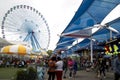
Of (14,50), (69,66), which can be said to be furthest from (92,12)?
(14,50)

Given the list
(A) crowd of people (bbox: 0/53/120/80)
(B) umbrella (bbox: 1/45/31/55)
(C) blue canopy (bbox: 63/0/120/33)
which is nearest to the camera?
(A) crowd of people (bbox: 0/53/120/80)

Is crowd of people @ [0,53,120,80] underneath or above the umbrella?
underneath

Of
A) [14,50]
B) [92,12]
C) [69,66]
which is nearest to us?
[69,66]

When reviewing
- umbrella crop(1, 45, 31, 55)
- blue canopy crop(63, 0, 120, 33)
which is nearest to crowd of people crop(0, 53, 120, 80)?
blue canopy crop(63, 0, 120, 33)

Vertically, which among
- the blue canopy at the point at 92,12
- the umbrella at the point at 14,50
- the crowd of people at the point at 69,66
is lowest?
the crowd of people at the point at 69,66

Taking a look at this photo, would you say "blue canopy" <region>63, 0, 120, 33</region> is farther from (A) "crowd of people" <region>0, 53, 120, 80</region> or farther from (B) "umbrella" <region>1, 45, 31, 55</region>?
(B) "umbrella" <region>1, 45, 31, 55</region>

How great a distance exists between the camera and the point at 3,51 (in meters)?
42.8

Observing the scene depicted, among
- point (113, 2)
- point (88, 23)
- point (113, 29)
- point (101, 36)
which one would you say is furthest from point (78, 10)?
point (101, 36)

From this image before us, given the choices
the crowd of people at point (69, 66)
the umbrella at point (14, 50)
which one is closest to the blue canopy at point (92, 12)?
the crowd of people at point (69, 66)

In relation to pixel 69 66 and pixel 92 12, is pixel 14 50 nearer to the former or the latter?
pixel 92 12

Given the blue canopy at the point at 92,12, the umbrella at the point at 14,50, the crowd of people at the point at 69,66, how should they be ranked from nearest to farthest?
the crowd of people at the point at 69,66 < the blue canopy at the point at 92,12 < the umbrella at the point at 14,50

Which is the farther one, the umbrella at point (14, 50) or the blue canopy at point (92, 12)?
the umbrella at point (14, 50)

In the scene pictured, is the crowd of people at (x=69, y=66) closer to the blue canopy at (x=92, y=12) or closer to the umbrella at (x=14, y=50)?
the blue canopy at (x=92, y=12)

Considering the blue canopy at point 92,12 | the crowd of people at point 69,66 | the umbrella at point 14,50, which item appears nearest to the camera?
the crowd of people at point 69,66
